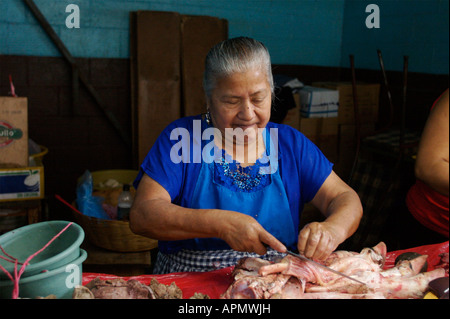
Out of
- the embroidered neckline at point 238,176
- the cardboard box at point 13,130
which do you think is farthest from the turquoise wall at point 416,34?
the cardboard box at point 13,130

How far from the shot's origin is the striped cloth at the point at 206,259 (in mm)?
1712

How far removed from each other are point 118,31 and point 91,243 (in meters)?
2.03

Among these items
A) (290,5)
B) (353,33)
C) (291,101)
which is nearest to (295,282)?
(290,5)

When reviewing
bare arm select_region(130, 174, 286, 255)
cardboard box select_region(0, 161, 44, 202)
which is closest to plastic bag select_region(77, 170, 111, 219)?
cardboard box select_region(0, 161, 44, 202)

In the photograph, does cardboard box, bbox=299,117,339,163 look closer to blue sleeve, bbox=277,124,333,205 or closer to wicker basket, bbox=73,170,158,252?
wicker basket, bbox=73,170,158,252

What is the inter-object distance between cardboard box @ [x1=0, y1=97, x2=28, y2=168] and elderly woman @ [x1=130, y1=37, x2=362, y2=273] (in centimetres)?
130

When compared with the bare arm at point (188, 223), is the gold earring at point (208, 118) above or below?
above

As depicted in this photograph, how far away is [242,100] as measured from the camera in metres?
1.66

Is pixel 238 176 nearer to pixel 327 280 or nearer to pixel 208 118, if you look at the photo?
pixel 208 118

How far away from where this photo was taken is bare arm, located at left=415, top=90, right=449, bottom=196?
3.05 feet

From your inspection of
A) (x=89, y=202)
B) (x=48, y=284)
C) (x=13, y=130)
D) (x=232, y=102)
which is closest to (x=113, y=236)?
(x=89, y=202)

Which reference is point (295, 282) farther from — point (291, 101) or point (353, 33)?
point (353, 33)

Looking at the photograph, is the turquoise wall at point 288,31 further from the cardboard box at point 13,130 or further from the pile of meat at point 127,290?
A: the pile of meat at point 127,290

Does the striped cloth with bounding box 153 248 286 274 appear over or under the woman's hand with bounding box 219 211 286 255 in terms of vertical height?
under
